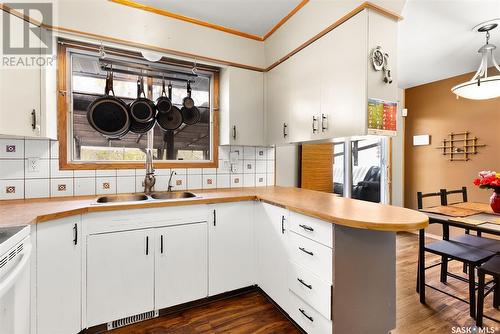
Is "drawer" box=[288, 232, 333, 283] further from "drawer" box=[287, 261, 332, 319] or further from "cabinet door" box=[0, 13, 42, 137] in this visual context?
"cabinet door" box=[0, 13, 42, 137]

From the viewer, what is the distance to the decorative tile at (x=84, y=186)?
6.83 ft

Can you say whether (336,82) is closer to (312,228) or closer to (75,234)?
Answer: (312,228)

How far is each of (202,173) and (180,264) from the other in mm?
975

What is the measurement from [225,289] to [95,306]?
0.94 meters

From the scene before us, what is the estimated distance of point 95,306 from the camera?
1646 mm

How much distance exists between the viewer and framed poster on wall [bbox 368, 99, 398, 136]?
64.4 inches

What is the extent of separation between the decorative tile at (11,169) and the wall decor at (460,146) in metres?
5.21

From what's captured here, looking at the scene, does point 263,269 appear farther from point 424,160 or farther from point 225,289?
point 424,160

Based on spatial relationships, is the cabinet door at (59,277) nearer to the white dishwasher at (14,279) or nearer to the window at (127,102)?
the white dishwasher at (14,279)

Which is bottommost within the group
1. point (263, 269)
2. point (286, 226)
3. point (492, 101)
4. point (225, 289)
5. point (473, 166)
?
point (225, 289)

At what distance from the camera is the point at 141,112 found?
2170mm

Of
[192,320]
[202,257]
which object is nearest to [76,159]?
[202,257]

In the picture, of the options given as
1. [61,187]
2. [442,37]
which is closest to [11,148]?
[61,187]

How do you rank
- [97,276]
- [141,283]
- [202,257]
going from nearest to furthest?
[97,276]
[141,283]
[202,257]
